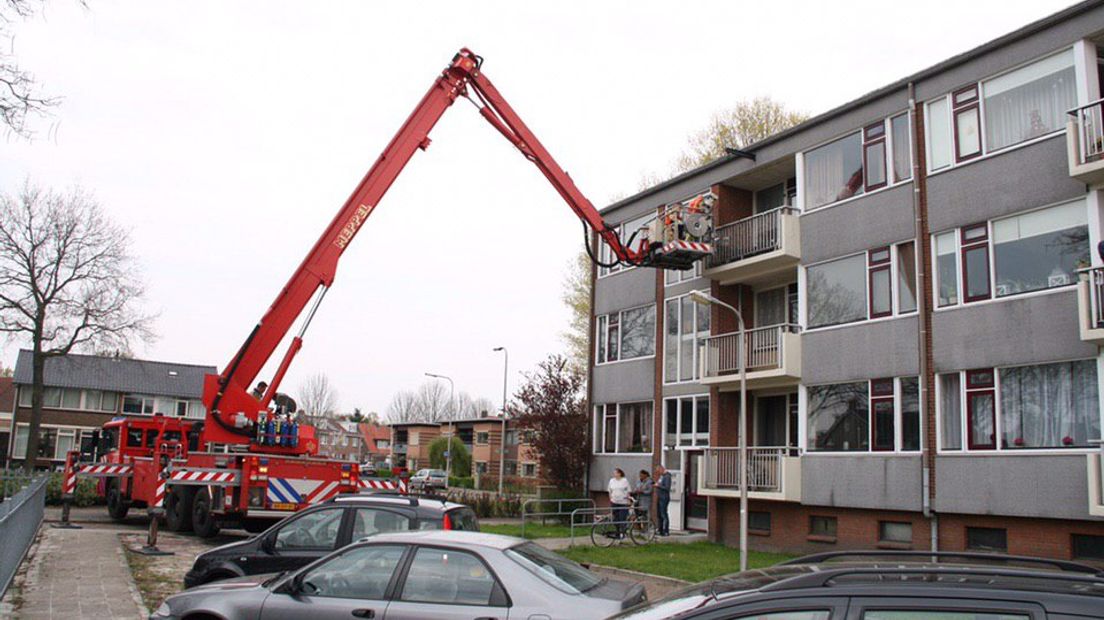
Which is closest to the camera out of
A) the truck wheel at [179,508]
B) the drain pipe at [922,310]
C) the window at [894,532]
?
the drain pipe at [922,310]

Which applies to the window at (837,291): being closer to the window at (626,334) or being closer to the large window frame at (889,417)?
the large window frame at (889,417)

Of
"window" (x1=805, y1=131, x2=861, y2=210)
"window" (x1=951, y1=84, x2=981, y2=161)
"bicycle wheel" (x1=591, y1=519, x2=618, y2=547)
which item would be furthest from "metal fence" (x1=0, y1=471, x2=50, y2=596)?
"window" (x1=951, y1=84, x2=981, y2=161)

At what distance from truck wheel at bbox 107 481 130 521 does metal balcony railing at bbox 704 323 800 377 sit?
609 inches

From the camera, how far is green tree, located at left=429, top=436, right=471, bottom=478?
6862 cm

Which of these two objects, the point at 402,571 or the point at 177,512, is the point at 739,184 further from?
the point at 402,571

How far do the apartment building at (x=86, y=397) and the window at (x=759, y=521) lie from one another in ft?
158

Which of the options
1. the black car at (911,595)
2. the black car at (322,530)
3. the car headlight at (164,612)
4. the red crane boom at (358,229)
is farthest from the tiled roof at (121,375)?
the black car at (911,595)

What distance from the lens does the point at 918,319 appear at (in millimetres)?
17672

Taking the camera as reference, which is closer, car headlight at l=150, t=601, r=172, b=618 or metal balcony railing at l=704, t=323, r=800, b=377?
car headlight at l=150, t=601, r=172, b=618

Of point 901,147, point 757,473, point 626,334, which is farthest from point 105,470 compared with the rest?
point 901,147

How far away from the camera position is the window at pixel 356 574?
23.3ft

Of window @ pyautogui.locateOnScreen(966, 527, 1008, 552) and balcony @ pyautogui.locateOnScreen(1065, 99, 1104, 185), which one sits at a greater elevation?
balcony @ pyautogui.locateOnScreen(1065, 99, 1104, 185)

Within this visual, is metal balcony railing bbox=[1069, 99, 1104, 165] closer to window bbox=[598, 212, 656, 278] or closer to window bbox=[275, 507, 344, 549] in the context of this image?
window bbox=[598, 212, 656, 278]

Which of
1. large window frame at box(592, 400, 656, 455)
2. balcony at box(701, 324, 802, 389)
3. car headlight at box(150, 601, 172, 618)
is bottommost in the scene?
car headlight at box(150, 601, 172, 618)
